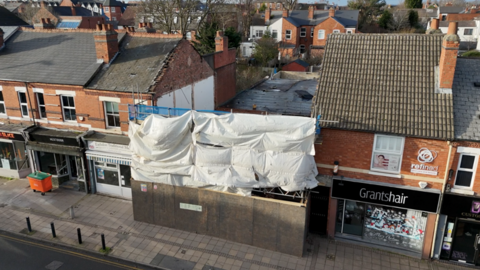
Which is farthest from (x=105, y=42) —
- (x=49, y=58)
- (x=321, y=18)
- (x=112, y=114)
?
(x=321, y=18)

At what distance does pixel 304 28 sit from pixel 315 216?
4688cm

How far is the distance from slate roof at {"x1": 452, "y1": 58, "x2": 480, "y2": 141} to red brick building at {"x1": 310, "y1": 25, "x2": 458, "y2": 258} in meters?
0.41

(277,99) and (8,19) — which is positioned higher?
(8,19)

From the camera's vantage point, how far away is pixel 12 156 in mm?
19203

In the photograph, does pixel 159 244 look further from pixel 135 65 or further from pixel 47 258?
pixel 135 65

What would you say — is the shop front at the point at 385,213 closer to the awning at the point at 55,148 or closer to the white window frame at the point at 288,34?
the awning at the point at 55,148

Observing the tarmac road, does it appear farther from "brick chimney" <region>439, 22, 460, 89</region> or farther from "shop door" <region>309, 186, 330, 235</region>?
"brick chimney" <region>439, 22, 460, 89</region>

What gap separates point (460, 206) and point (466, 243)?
171 centimetres

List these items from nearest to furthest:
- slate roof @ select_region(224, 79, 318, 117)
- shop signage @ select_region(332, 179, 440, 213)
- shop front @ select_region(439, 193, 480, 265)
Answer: shop front @ select_region(439, 193, 480, 265), shop signage @ select_region(332, 179, 440, 213), slate roof @ select_region(224, 79, 318, 117)

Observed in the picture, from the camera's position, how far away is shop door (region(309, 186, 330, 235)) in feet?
44.8

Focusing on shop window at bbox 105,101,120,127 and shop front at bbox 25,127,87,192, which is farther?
shop front at bbox 25,127,87,192

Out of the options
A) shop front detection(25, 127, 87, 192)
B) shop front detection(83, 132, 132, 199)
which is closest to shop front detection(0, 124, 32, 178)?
shop front detection(25, 127, 87, 192)

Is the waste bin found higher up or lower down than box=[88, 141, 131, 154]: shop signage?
lower down

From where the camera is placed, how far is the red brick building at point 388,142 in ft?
39.5
